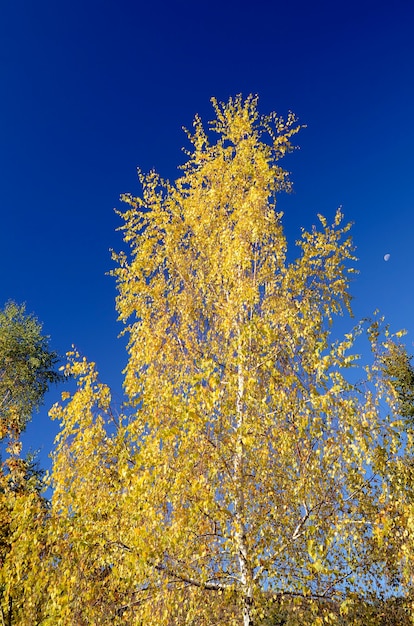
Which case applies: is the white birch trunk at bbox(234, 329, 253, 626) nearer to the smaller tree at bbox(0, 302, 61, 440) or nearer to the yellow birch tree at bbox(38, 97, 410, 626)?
the yellow birch tree at bbox(38, 97, 410, 626)

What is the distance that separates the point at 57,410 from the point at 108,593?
2284 mm

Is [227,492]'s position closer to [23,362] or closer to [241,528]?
[241,528]

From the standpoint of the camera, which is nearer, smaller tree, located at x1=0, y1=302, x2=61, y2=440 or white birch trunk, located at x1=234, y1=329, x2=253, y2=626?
white birch trunk, located at x1=234, y1=329, x2=253, y2=626

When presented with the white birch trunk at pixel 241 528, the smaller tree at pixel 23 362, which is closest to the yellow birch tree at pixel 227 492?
the white birch trunk at pixel 241 528

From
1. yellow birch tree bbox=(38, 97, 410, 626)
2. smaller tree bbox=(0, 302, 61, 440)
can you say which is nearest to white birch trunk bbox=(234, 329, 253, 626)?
yellow birch tree bbox=(38, 97, 410, 626)

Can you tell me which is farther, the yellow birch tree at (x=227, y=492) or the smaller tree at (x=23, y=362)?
the smaller tree at (x=23, y=362)

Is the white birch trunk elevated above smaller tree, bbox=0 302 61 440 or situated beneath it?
situated beneath

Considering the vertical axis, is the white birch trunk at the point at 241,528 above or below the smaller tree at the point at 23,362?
below

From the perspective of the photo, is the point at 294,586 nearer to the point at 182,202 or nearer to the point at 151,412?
the point at 151,412

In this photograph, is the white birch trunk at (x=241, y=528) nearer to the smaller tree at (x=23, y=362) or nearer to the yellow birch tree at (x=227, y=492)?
the yellow birch tree at (x=227, y=492)

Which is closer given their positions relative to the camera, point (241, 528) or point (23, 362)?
point (241, 528)

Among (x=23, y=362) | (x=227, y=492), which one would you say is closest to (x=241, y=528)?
(x=227, y=492)

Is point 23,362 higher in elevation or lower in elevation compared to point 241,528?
higher

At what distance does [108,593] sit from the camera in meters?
4.86
